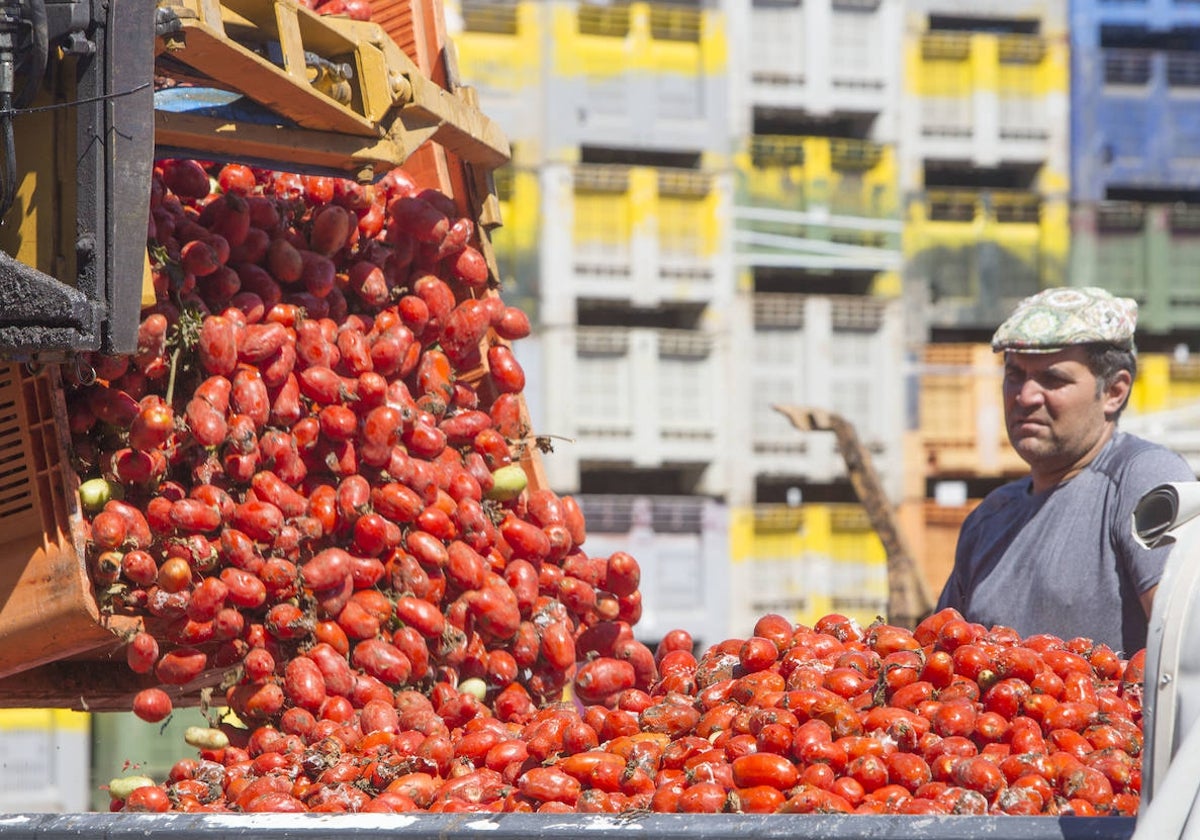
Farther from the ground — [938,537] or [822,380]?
[822,380]

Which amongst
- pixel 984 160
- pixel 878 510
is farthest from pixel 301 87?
pixel 984 160

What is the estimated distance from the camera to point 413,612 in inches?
137

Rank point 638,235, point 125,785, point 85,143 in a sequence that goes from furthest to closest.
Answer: point 638,235 < point 125,785 < point 85,143

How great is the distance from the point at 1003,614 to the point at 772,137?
14.2m

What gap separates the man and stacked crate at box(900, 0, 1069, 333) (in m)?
13.7

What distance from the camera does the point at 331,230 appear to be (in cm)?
361

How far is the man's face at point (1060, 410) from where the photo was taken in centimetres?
393

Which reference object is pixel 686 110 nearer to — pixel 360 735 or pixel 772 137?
pixel 772 137

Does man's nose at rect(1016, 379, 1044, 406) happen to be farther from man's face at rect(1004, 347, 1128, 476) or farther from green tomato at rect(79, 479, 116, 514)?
green tomato at rect(79, 479, 116, 514)

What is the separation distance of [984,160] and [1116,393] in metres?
14.6

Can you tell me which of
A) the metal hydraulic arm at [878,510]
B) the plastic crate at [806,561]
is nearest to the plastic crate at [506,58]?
the plastic crate at [806,561]

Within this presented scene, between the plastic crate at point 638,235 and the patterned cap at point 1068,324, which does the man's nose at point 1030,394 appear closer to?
the patterned cap at point 1068,324

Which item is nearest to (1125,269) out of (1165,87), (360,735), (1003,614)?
(1165,87)

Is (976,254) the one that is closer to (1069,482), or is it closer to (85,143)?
(1069,482)
